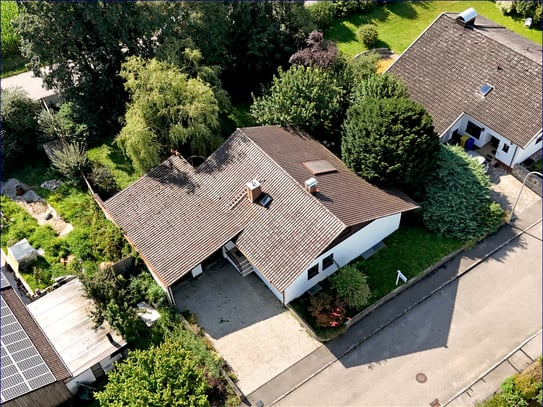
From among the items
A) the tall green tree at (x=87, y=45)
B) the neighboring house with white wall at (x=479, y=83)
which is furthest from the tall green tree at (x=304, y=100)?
the tall green tree at (x=87, y=45)

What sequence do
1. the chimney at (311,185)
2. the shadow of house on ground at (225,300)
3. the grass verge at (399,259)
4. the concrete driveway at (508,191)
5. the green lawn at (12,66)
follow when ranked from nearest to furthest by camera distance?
the chimney at (311,185)
the shadow of house on ground at (225,300)
the grass verge at (399,259)
the concrete driveway at (508,191)
the green lawn at (12,66)

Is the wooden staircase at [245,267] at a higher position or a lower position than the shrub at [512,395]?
higher

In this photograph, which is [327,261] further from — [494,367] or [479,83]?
[479,83]

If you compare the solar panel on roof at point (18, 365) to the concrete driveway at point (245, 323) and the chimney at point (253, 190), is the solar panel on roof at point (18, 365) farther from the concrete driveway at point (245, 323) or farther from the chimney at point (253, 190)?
the chimney at point (253, 190)

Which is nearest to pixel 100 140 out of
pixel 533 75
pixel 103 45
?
pixel 103 45

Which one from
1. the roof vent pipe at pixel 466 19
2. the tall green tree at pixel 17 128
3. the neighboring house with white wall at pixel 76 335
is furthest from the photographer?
the tall green tree at pixel 17 128

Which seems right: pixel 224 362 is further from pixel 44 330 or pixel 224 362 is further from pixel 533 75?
pixel 533 75
